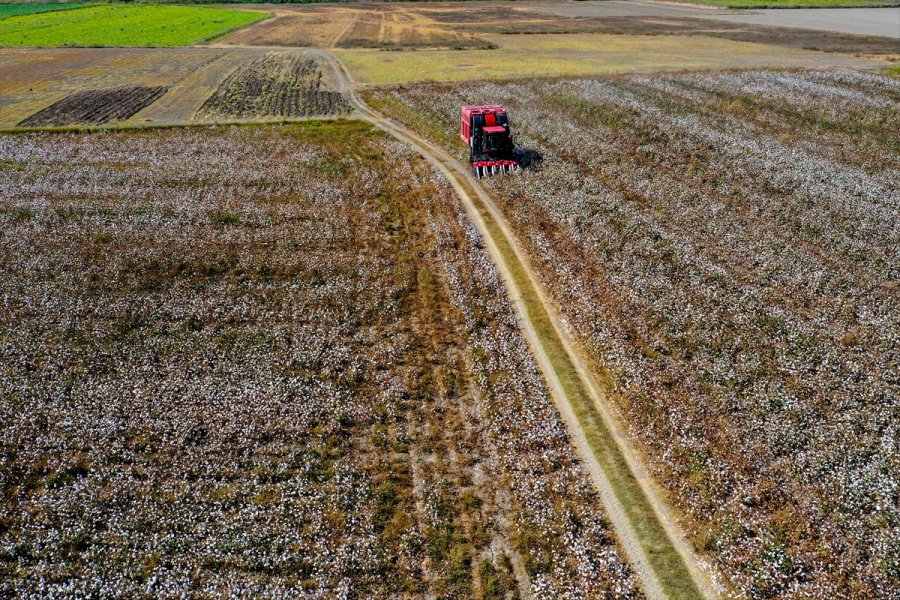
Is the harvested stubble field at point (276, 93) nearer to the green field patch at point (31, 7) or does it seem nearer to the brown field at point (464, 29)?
the brown field at point (464, 29)

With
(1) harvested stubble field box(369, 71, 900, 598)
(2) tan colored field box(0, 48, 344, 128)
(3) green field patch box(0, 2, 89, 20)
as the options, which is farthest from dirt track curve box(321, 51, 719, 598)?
(3) green field patch box(0, 2, 89, 20)

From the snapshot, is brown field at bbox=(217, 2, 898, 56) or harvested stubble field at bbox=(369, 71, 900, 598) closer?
harvested stubble field at bbox=(369, 71, 900, 598)

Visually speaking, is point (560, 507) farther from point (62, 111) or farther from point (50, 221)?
point (62, 111)

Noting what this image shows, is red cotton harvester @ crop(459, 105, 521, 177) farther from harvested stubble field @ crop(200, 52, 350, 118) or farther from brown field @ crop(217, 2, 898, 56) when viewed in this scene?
brown field @ crop(217, 2, 898, 56)

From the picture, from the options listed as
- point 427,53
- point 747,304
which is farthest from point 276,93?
point 747,304

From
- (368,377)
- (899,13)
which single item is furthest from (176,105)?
(899,13)

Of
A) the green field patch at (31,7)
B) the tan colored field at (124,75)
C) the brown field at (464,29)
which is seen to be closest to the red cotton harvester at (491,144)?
the tan colored field at (124,75)


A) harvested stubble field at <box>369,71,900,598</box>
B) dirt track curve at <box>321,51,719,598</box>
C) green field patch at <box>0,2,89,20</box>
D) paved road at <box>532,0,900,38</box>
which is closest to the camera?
dirt track curve at <box>321,51,719,598</box>
